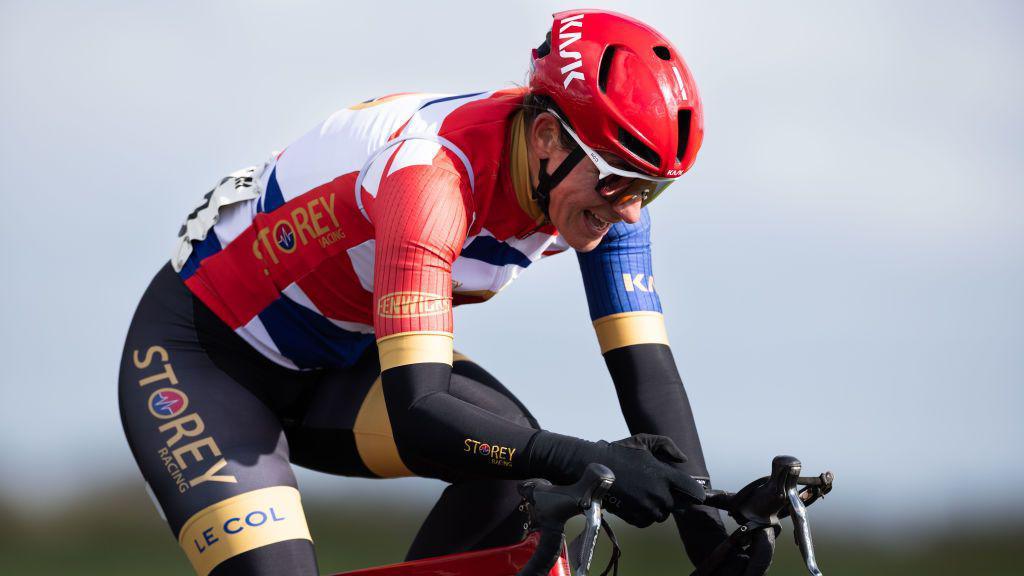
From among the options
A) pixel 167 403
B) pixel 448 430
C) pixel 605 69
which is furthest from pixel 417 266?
pixel 167 403

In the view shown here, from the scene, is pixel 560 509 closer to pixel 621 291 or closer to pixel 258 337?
pixel 621 291

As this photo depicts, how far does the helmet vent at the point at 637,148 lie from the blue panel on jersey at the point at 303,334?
3.87 ft

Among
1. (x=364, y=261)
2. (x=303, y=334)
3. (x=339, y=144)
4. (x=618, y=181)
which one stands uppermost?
(x=339, y=144)

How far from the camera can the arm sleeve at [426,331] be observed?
11.0ft

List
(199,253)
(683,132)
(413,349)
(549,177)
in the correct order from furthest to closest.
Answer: (199,253), (549,177), (683,132), (413,349)

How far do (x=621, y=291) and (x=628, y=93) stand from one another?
0.90 meters

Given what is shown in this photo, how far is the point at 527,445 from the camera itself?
334 centimetres

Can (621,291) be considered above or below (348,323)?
above

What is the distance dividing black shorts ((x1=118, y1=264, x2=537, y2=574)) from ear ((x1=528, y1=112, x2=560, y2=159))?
2.41 ft

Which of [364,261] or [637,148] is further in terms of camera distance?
[364,261]

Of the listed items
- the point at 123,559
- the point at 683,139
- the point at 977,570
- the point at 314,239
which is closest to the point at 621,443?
the point at 683,139

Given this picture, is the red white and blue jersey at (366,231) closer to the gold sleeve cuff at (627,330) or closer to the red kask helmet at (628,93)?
the gold sleeve cuff at (627,330)

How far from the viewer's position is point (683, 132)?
3781 mm

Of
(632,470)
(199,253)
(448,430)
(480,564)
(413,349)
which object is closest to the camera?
(632,470)
